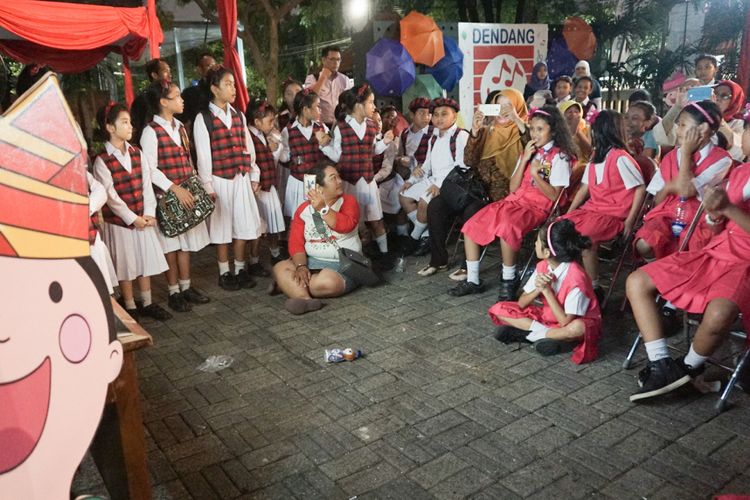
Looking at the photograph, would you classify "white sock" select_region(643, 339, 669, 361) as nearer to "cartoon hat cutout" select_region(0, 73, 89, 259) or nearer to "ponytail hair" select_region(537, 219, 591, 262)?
"ponytail hair" select_region(537, 219, 591, 262)

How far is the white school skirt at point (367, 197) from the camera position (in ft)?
20.2

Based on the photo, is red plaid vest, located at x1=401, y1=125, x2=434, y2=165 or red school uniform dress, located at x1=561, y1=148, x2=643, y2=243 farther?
red plaid vest, located at x1=401, y1=125, x2=434, y2=165

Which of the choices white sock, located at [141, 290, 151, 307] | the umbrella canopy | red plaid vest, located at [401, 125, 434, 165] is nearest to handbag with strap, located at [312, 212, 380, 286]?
white sock, located at [141, 290, 151, 307]

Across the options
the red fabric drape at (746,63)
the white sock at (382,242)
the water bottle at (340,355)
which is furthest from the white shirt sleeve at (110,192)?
the red fabric drape at (746,63)

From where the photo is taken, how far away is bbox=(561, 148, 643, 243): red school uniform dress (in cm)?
450

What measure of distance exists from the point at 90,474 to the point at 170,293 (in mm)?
2449

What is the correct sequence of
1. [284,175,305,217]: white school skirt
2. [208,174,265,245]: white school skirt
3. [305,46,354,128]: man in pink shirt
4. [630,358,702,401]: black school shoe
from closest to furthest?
[630,358,702,401]: black school shoe < [208,174,265,245]: white school skirt < [284,175,305,217]: white school skirt < [305,46,354,128]: man in pink shirt

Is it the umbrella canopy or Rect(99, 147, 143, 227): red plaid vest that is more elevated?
the umbrella canopy

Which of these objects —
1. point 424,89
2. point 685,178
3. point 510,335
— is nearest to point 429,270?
point 510,335

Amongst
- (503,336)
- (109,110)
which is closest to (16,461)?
(503,336)

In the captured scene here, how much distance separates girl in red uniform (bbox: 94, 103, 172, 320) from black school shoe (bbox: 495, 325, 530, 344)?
8.69 ft

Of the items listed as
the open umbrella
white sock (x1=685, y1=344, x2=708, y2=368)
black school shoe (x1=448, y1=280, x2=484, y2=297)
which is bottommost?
black school shoe (x1=448, y1=280, x2=484, y2=297)

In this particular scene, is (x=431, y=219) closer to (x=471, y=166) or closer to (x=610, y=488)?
(x=471, y=166)

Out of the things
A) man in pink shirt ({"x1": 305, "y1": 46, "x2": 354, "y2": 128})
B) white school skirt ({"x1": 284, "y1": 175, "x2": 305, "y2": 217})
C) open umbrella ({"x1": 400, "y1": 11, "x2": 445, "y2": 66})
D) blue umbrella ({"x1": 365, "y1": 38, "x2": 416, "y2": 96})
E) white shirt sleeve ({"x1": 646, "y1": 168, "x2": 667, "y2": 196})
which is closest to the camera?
white shirt sleeve ({"x1": 646, "y1": 168, "x2": 667, "y2": 196})
